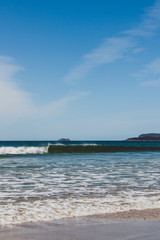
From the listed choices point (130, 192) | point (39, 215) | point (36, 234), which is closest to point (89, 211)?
point (39, 215)

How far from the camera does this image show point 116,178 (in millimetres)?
14664

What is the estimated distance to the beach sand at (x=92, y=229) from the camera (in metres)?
5.73

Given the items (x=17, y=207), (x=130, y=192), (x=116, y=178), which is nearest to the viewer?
(x=17, y=207)

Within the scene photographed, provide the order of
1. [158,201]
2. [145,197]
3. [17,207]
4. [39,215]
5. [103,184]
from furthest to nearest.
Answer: [103,184]
[145,197]
[158,201]
[17,207]
[39,215]

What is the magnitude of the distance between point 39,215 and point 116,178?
25.1 feet

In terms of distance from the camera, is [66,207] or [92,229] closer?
[92,229]

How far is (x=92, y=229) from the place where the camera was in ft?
20.5

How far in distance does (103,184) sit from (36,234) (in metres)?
7.16

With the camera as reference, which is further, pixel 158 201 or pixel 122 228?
pixel 158 201

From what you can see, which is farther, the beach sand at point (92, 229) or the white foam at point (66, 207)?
the white foam at point (66, 207)

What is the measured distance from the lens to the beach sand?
5734mm

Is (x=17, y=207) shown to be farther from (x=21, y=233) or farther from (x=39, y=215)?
(x=21, y=233)

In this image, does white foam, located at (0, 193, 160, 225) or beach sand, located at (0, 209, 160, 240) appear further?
white foam, located at (0, 193, 160, 225)

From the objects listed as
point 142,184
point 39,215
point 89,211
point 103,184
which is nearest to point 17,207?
point 39,215
